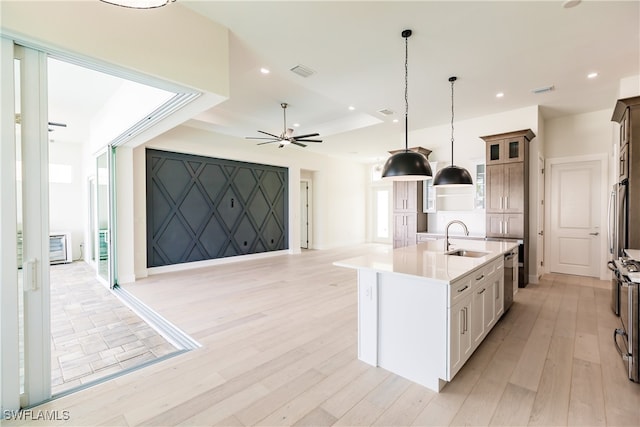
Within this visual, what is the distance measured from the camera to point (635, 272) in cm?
226

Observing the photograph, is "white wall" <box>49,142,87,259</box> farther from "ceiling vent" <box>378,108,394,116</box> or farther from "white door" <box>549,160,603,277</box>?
"white door" <box>549,160,603,277</box>

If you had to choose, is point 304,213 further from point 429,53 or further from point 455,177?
point 429,53

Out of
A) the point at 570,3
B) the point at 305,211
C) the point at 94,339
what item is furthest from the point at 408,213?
the point at 94,339

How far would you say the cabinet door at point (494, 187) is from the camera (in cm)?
525

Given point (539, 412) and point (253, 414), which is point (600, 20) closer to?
point (539, 412)

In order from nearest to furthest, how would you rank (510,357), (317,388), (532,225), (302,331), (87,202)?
(317,388) < (510,357) < (302,331) < (532,225) < (87,202)

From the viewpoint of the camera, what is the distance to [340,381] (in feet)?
7.52

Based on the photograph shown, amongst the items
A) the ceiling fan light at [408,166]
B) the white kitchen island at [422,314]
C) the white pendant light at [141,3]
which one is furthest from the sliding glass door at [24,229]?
the ceiling fan light at [408,166]

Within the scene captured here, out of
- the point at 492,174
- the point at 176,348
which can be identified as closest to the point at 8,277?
the point at 176,348

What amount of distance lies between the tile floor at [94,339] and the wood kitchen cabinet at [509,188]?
17.9 feet

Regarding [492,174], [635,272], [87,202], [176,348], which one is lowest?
[176,348]

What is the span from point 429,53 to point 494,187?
9.95 ft

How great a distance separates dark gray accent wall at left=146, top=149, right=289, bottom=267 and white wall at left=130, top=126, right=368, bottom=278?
196 millimetres

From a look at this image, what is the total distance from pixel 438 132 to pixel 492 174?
160 centimetres
